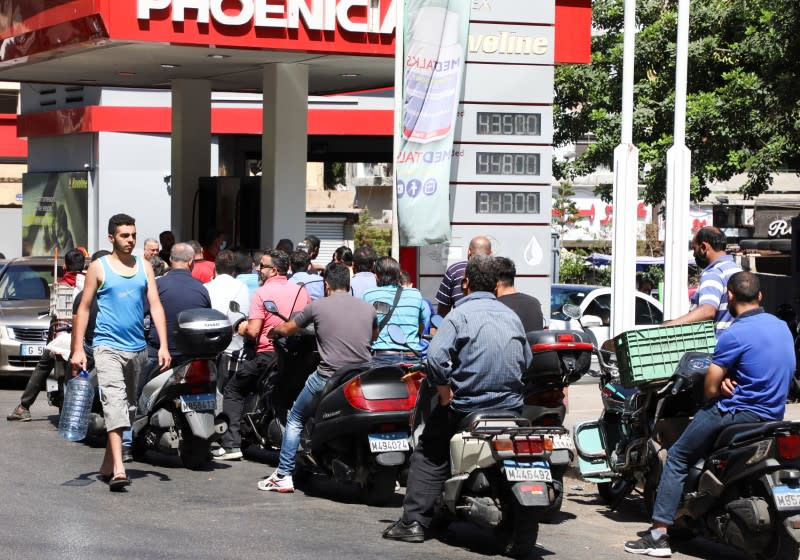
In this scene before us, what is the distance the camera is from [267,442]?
433 inches

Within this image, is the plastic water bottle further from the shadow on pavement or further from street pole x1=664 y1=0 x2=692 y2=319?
street pole x1=664 y1=0 x2=692 y2=319

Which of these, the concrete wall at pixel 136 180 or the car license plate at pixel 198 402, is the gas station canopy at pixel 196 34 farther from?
the concrete wall at pixel 136 180

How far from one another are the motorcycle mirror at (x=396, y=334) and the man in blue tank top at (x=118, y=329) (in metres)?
1.68

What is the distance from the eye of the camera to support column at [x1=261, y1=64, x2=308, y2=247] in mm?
19203

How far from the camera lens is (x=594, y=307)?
19.6m

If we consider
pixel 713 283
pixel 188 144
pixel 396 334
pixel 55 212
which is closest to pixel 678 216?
pixel 713 283

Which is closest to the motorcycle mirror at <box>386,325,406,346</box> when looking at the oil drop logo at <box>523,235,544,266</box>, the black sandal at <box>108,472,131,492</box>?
the black sandal at <box>108,472,131,492</box>

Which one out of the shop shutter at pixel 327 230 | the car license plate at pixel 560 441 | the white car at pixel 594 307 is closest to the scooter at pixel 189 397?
the car license plate at pixel 560 441

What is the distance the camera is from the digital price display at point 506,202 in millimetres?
15055

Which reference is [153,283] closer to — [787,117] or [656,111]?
[787,117]

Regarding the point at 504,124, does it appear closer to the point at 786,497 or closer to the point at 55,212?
the point at 786,497

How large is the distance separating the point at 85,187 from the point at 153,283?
65.6 feet

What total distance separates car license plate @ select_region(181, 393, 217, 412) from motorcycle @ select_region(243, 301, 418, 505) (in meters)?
0.95

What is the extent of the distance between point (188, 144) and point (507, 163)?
803cm
